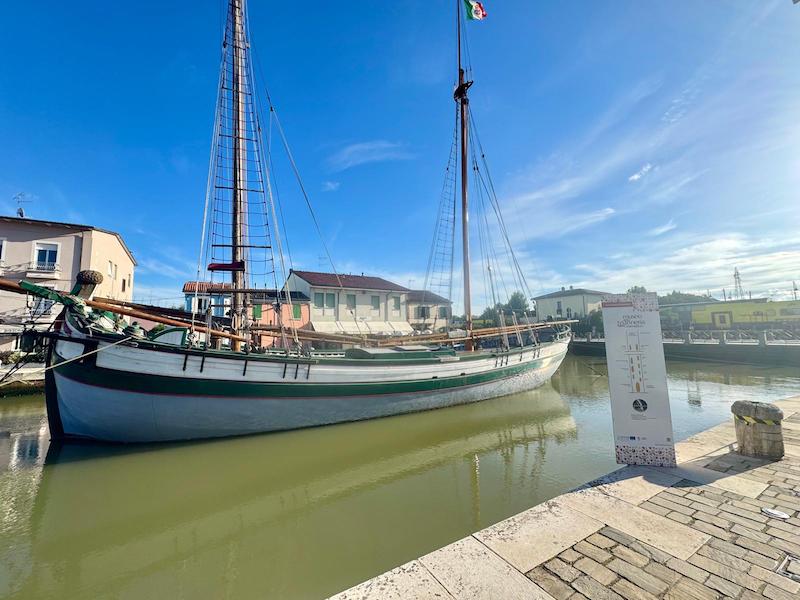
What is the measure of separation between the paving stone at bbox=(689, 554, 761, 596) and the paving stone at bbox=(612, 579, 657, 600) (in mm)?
587

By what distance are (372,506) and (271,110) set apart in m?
13.3

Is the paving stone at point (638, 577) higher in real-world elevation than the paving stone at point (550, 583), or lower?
higher

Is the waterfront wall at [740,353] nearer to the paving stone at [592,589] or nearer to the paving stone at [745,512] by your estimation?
the paving stone at [745,512]

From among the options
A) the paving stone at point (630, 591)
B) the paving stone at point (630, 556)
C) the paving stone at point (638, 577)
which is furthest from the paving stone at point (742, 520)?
the paving stone at point (630, 591)

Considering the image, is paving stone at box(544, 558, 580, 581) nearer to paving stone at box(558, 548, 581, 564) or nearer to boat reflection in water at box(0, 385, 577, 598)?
paving stone at box(558, 548, 581, 564)

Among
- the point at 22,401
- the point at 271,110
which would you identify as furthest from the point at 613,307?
the point at 22,401

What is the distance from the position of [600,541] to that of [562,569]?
68 cm

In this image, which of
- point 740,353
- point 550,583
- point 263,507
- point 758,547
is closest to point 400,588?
point 550,583

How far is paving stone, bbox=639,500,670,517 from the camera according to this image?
3988 mm

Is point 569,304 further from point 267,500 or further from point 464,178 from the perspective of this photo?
point 267,500

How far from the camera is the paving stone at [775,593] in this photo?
2.73 meters

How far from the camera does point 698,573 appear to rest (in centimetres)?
300

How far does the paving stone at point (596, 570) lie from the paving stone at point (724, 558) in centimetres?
100

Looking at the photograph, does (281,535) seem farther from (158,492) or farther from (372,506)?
(158,492)
